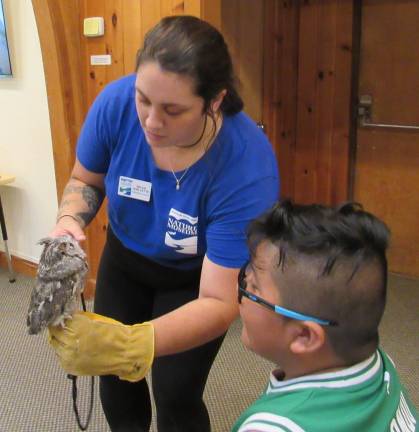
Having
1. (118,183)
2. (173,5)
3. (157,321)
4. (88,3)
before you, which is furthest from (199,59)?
(88,3)

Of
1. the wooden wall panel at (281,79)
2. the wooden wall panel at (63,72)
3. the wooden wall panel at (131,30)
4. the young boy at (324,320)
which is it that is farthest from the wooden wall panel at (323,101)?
the young boy at (324,320)

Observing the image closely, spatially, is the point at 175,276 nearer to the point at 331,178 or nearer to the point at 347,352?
the point at 347,352

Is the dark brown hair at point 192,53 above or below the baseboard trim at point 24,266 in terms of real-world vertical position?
above

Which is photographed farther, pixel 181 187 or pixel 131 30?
pixel 131 30

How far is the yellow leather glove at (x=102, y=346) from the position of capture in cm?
95

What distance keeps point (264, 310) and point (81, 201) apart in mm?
693

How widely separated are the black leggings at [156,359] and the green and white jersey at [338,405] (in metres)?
0.40

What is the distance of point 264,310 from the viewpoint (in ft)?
2.67

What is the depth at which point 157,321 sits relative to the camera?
1.03 metres

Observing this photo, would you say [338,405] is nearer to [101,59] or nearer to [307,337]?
[307,337]

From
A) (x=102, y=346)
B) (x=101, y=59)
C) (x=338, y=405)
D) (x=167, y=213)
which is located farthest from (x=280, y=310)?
(x=101, y=59)

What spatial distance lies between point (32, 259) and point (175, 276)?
84.3 inches

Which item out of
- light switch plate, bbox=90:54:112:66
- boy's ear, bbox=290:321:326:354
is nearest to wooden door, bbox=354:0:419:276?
light switch plate, bbox=90:54:112:66

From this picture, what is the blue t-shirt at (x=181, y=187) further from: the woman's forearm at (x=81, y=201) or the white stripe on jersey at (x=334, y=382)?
the white stripe on jersey at (x=334, y=382)
